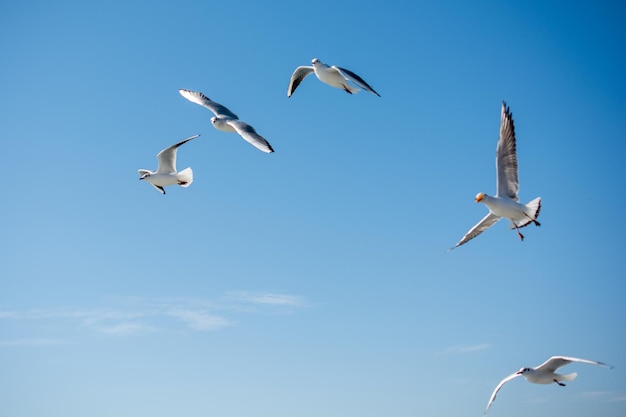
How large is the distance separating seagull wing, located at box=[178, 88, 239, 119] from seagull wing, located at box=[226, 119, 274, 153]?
1410 millimetres

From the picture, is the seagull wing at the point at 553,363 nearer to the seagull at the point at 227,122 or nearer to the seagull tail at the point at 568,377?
the seagull tail at the point at 568,377

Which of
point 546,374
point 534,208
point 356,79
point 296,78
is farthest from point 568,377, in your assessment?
point 296,78

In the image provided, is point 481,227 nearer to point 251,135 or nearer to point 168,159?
point 251,135

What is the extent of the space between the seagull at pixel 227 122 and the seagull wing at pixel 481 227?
14.7 feet

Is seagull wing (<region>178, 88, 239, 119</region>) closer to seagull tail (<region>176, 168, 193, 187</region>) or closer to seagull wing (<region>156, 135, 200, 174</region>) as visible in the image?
seagull wing (<region>156, 135, 200, 174</region>)

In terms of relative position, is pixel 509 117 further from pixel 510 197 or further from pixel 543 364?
pixel 543 364

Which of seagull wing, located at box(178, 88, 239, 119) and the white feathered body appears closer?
the white feathered body

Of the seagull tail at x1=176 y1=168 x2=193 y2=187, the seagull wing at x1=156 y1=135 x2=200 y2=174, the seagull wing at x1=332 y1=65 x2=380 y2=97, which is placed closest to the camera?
the seagull wing at x1=332 y1=65 x2=380 y2=97

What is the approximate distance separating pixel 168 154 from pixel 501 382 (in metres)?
8.29

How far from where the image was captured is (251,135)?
1183 cm

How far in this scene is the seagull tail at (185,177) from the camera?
15500 millimetres

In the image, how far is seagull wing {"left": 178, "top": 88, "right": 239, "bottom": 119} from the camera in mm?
14473

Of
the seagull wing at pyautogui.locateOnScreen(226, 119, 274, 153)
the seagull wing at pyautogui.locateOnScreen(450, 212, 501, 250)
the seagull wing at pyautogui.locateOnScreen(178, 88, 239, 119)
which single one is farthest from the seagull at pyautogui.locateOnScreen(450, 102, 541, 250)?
the seagull wing at pyautogui.locateOnScreen(178, 88, 239, 119)

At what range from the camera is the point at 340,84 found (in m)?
14.0
